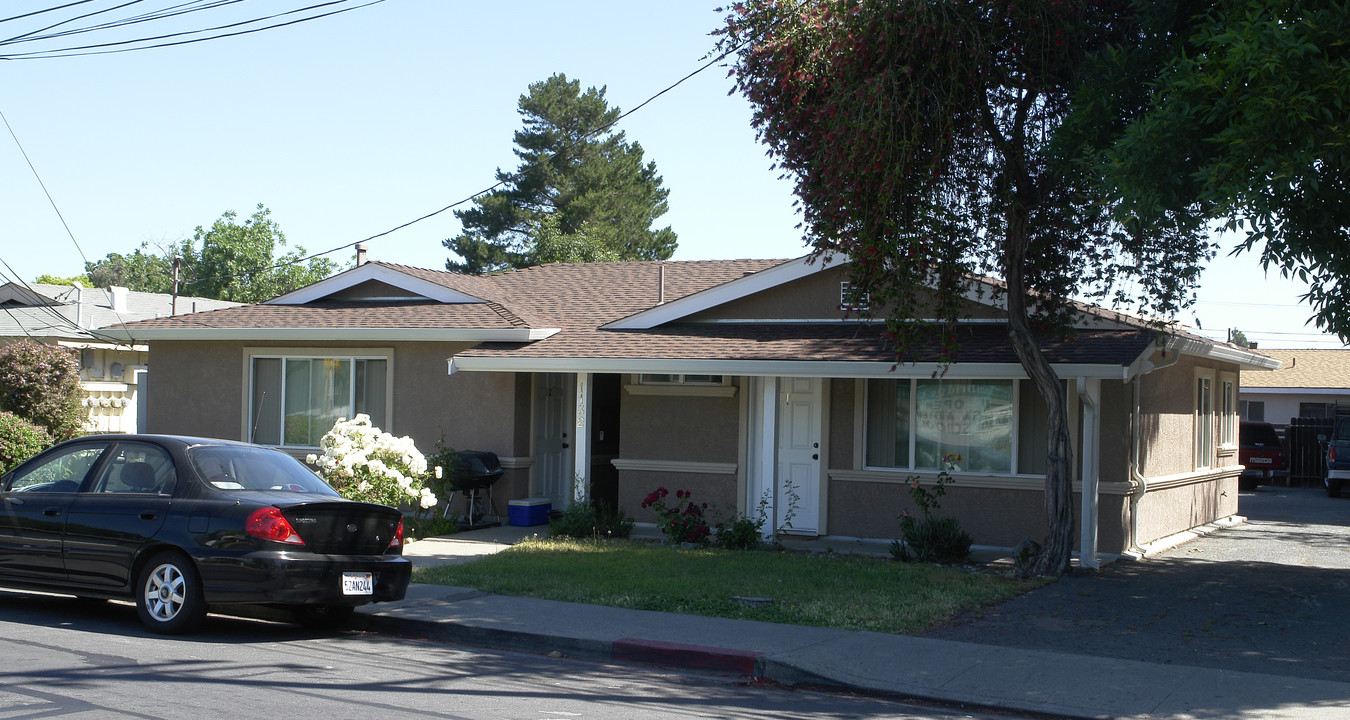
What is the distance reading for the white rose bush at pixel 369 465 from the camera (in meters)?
12.8

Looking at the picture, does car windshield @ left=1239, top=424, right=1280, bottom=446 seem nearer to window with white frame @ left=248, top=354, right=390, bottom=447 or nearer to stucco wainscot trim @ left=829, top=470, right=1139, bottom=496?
stucco wainscot trim @ left=829, top=470, right=1139, bottom=496

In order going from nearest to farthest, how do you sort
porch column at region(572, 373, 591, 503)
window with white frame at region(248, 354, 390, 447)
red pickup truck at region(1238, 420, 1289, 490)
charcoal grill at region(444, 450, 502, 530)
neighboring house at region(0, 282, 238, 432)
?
porch column at region(572, 373, 591, 503)
charcoal grill at region(444, 450, 502, 530)
window with white frame at region(248, 354, 390, 447)
neighboring house at region(0, 282, 238, 432)
red pickup truck at region(1238, 420, 1289, 490)

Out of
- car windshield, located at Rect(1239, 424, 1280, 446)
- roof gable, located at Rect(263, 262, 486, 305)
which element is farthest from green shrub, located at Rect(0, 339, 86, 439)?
car windshield, located at Rect(1239, 424, 1280, 446)

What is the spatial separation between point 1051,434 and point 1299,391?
978 inches

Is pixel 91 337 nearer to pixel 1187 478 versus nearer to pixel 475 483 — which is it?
pixel 475 483

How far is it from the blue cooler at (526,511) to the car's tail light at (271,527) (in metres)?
7.16

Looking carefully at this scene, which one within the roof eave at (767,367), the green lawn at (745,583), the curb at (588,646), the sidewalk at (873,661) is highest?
the roof eave at (767,367)

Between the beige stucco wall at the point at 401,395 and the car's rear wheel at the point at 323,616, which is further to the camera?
the beige stucco wall at the point at 401,395

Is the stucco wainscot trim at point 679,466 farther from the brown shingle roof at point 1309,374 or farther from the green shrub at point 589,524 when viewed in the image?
the brown shingle roof at point 1309,374

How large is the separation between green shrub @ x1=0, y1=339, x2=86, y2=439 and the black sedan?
46.7ft

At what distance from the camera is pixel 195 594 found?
27.3 feet

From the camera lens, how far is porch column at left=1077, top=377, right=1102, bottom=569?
12.4 meters

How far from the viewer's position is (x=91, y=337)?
87.9 feet

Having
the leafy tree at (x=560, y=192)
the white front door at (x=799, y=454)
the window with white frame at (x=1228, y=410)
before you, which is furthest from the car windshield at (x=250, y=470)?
the leafy tree at (x=560, y=192)
